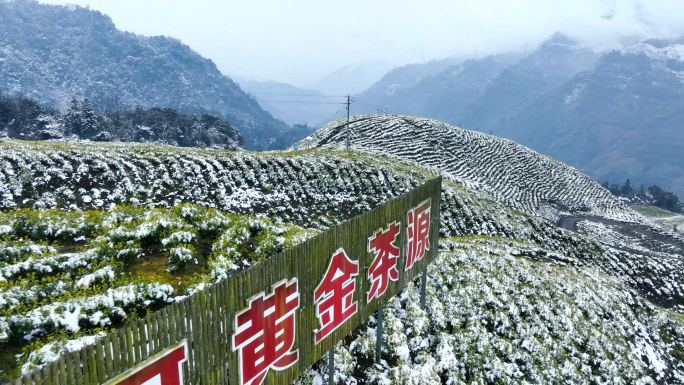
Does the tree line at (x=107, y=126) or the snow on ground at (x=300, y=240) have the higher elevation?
the tree line at (x=107, y=126)

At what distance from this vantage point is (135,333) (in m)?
4.30

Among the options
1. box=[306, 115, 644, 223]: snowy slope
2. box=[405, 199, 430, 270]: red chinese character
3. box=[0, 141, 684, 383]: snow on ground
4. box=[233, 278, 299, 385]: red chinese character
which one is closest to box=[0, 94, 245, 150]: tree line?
box=[306, 115, 644, 223]: snowy slope

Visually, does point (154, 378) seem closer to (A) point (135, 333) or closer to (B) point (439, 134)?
(A) point (135, 333)

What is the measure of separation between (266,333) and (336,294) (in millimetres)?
2074

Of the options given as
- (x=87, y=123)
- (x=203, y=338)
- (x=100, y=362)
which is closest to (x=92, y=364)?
(x=100, y=362)

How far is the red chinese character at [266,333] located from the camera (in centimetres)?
562

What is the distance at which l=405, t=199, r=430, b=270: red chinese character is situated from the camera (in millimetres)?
10312

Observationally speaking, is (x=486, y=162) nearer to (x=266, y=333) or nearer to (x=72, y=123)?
(x=266, y=333)

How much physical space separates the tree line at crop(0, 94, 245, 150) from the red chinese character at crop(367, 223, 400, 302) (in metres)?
77.8

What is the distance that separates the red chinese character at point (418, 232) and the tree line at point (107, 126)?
77333 millimetres

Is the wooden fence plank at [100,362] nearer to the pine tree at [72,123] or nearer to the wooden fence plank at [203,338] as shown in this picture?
the wooden fence plank at [203,338]

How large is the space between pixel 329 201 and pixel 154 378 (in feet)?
83.0

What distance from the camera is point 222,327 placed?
5297 millimetres

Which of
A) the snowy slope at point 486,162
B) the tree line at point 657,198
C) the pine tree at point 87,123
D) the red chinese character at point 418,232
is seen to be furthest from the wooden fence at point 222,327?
the tree line at point 657,198
